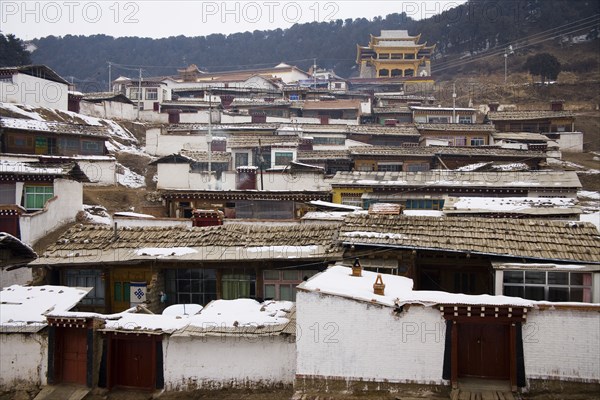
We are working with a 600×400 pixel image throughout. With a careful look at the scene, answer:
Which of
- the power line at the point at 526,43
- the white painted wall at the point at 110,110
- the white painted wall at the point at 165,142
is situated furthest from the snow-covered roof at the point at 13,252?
the power line at the point at 526,43

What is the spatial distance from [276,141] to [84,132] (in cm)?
1408

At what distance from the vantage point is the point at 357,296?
14219 mm

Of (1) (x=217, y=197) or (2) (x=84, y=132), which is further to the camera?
(2) (x=84, y=132)

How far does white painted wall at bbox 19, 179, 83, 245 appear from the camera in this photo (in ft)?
92.6

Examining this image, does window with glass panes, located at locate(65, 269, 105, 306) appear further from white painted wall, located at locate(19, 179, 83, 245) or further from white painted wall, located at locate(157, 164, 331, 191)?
white painted wall, located at locate(157, 164, 331, 191)

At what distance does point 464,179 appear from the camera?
103ft

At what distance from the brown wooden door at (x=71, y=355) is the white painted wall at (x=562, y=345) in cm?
1178

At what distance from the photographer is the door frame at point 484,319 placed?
1380 cm

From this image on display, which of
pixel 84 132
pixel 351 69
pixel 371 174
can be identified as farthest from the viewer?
pixel 351 69

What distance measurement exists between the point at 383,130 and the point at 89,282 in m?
35.7

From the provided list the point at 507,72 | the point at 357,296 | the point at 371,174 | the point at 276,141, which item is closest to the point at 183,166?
the point at 276,141

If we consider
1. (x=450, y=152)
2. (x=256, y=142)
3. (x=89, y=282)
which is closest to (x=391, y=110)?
(x=450, y=152)

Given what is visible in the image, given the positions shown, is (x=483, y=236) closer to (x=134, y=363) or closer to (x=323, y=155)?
(x=134, y=363)

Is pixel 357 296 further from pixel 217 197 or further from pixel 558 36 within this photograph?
pixel 558 36
